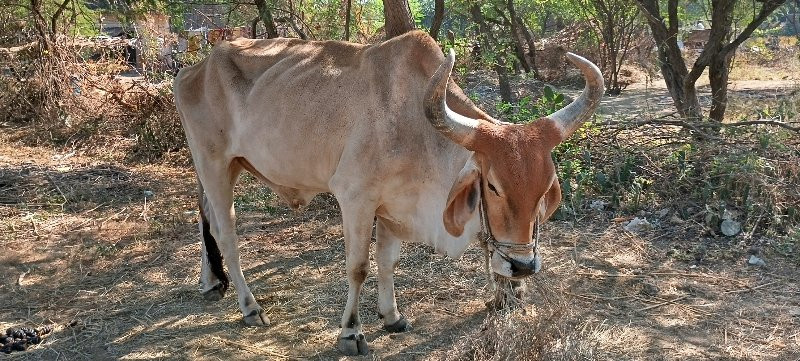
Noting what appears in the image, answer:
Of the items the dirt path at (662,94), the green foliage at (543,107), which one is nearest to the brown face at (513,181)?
the green foliage at (543,107)

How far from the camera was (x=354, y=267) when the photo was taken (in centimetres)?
396

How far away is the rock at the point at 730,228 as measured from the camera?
17.8 feet

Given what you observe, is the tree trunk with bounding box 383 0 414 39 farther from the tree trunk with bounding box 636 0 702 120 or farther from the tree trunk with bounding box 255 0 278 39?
the tree trunk with bounding box 636 0 702 120

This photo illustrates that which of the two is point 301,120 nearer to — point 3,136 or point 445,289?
point 445,289

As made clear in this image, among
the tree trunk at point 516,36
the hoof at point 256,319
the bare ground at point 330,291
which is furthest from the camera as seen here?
the tree trunk at point 516,36

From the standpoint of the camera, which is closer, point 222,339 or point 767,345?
point 767,345

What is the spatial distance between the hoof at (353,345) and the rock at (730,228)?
2.99 metres

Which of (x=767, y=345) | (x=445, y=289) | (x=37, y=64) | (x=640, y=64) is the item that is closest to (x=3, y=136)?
(x=37, y=64)

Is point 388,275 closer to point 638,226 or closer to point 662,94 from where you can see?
point 638,226

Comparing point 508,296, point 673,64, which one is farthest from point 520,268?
point 673,64

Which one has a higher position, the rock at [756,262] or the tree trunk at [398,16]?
the tree trunk at [398,16]

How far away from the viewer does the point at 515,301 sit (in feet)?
12.7

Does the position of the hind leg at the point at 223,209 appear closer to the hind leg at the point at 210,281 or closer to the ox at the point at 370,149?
the ox at the point at 370,149

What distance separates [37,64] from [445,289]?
819 cm
